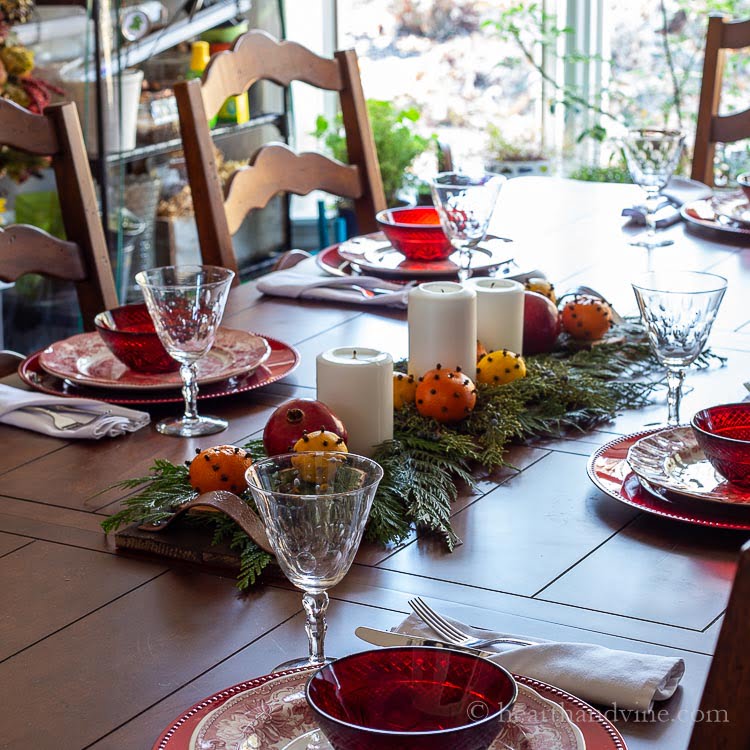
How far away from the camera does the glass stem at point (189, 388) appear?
3.82 feet

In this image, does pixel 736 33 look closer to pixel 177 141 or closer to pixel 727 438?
pixel 177 141

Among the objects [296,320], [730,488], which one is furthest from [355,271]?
[730,488]

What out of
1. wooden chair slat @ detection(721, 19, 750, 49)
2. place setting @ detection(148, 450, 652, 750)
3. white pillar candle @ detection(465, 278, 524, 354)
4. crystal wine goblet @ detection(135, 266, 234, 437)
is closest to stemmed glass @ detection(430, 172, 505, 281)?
white pillar candle @ detection(465, 278, 524, 354)

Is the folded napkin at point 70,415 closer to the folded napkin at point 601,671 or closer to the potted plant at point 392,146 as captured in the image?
the folded napkin at point 601,671

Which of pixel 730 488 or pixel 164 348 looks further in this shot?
pixel 164 348

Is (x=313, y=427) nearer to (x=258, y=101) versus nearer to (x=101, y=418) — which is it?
(x=101, y=418)

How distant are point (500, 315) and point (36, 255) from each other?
725 millimetres

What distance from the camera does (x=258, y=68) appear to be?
1941 millimetres

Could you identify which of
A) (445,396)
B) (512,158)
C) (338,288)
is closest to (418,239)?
(338,288)

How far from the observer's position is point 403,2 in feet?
13.6

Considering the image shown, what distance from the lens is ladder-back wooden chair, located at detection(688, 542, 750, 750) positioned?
446mm

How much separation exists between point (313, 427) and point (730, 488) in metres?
0.36

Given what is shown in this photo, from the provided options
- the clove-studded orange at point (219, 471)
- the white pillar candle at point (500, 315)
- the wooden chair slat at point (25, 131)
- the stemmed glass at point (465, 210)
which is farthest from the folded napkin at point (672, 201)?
the clove-studded orange at point (219, 471)

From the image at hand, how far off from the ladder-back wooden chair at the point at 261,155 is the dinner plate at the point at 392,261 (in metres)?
0.17
